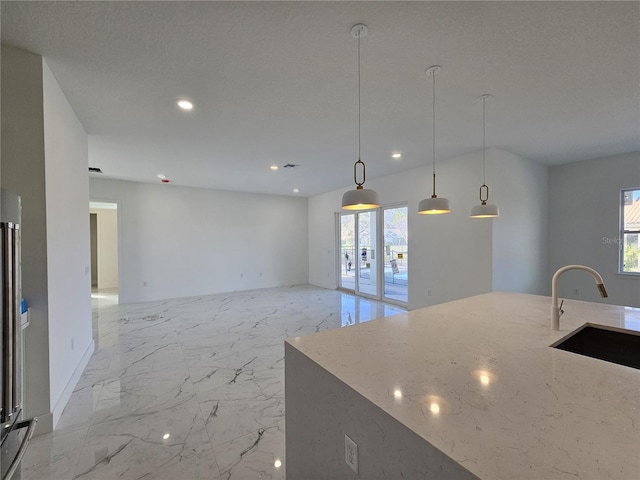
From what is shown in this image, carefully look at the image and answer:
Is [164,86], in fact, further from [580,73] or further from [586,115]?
[586,115]

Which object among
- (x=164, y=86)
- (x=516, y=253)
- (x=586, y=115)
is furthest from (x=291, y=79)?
(x=516, y=253)

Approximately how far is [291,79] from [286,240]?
6145 mm

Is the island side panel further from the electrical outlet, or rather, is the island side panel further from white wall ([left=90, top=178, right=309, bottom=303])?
white wall ([left=90, top=178, right=309, bottom=303])

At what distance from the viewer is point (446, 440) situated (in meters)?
0.72

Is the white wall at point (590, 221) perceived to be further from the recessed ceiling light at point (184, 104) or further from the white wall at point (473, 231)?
the recessed ceiling light at point (184, 104)

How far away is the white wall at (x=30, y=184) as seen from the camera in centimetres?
196

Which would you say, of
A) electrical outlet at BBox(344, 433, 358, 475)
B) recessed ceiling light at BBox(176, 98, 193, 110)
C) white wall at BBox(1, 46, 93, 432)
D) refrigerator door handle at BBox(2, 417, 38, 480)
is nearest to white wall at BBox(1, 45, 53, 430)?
white wall at BBox(1, 46, 93, 432)

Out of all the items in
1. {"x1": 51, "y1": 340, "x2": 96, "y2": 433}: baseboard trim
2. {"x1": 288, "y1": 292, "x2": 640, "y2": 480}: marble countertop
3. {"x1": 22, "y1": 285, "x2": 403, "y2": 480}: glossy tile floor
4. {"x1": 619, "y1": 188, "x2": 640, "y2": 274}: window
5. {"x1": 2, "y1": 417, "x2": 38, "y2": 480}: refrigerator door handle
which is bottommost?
{"x1": 22, "y1": 285, "x2": 403, "y2": 480}: glossy tile floor

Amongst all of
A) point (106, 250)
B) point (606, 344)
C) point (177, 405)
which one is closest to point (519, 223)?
point (606, 344)

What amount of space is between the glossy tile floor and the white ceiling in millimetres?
2732

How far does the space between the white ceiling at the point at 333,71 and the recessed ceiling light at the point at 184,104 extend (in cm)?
7

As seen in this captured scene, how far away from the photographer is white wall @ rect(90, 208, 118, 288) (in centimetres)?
810

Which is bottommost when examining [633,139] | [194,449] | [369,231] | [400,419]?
[194,449]

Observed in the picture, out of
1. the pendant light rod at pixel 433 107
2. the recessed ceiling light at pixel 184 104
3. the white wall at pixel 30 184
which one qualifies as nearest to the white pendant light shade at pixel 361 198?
the pendant light rod at pixel 433 107
